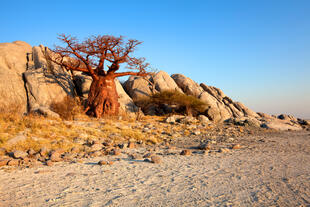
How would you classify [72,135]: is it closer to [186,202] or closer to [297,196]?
[186,202]

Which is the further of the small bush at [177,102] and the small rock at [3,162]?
the small bush at [177,102]

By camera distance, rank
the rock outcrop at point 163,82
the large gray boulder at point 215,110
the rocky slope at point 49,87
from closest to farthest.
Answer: the rocky slope at point 49,87, the large gray boulder at point 215,110, the rock outcrop at point 163,82

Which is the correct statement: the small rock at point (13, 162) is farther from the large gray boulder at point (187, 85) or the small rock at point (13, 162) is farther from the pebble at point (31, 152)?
the large gray boulder at point (187, 85)

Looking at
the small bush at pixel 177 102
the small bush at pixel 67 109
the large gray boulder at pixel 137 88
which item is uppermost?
the large gray boulder at pixel 137 88

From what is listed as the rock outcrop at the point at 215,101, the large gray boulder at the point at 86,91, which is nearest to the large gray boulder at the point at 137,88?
the large gray boulder at the point at 86,91

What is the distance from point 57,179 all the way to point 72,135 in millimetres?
3729

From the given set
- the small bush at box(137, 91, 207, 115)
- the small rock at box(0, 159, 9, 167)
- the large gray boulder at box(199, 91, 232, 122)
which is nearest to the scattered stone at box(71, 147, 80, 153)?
the small rock at box(0, 159, 9, 167)

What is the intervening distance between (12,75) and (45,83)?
186 centimetres

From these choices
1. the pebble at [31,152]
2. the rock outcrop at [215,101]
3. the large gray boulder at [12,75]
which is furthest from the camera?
the rock outcrop at [215,101]

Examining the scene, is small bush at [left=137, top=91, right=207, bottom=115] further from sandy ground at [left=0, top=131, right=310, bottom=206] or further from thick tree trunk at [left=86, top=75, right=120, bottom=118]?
sandy ground at [left=0, top=131, right=310, bottom=206]

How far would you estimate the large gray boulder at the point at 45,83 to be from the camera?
1288cm

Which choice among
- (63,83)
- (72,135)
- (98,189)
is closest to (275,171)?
(98,189)

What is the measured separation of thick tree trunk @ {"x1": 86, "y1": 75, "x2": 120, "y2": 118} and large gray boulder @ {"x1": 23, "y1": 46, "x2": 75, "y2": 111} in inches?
77.7

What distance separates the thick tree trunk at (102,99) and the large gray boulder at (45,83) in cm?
197
